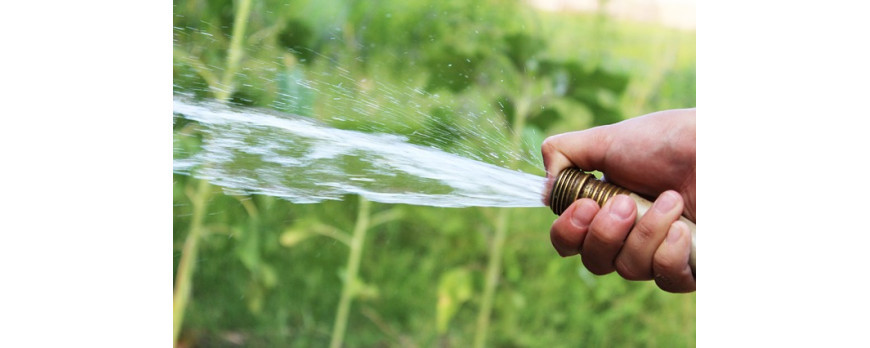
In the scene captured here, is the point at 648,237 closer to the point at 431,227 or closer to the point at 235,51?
the point at 235,51

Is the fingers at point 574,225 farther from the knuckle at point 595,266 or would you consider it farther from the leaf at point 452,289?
the leaf at point 452,289

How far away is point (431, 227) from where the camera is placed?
1379 mm

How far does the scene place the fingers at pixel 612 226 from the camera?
64 cm

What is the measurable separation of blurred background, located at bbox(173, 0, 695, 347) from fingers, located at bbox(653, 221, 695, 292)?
379mm

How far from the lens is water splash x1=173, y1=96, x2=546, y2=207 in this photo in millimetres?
728

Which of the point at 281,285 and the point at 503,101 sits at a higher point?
the point at 503,101

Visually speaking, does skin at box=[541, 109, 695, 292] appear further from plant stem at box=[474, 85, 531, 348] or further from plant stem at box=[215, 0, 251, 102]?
plant stem at box=[215, 0, 251, 102]

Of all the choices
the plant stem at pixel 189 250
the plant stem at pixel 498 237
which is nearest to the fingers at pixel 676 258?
the plant stem at pixel 498 237

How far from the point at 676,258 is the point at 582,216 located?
0.08 m
